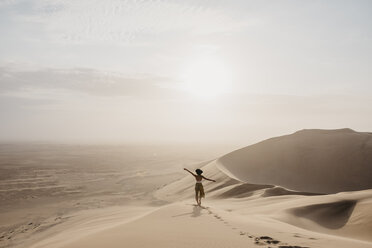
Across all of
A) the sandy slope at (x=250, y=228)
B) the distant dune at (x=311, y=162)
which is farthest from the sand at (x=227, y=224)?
the distant dune at (x=311, y=162)

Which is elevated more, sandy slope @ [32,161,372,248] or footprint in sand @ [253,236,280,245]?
footprint in sand @ [253,236,280,245]

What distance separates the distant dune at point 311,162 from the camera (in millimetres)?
22906

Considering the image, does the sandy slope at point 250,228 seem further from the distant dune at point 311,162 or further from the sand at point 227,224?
the distant dune at point 311,162

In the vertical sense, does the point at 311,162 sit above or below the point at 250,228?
above

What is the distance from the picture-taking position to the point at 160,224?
7.36 meters

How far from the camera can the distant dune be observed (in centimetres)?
2291

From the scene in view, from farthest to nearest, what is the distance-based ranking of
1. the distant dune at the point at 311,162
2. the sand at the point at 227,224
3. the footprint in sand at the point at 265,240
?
the distant dune at the point at 311,162 < the sand at the point at 227,224 < the footprint in sand at the point at 265,240

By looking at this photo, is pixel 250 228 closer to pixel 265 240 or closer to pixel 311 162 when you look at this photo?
pixel 265 240

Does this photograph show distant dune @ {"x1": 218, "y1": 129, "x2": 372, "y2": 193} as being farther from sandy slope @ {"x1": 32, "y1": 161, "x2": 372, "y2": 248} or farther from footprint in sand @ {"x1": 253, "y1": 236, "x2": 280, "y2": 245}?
footprint in sand @ {"x1": 253, "y1": 236, "x2": 280, "y2": 245}

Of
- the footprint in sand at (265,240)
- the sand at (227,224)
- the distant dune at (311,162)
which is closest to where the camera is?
the footprint in sand at (265,240)

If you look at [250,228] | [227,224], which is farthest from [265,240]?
[227,224]

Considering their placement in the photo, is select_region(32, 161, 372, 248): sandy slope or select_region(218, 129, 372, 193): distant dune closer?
select_region(32, 161, 372, 248): sandy slope

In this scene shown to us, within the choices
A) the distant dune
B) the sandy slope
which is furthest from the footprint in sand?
the distant dune

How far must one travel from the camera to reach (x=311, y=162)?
83.8 ft
